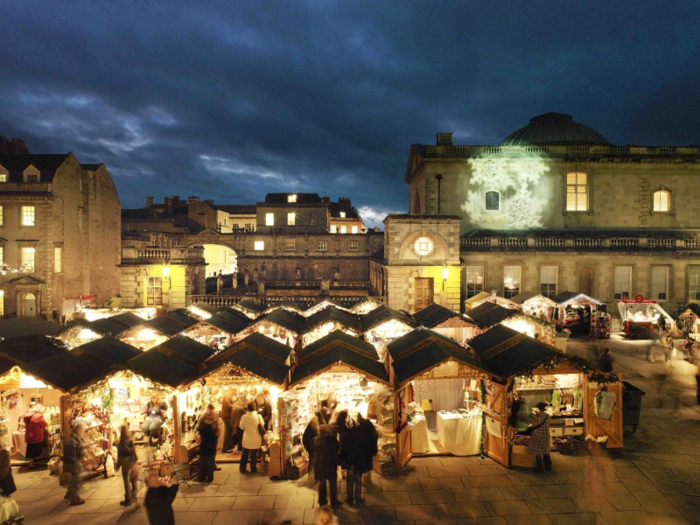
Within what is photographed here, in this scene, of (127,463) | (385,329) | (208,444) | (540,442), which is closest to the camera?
(127,463)

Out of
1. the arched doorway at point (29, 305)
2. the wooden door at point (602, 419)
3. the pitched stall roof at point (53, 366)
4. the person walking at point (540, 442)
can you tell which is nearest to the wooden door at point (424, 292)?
the wooden door at point (602, 419)

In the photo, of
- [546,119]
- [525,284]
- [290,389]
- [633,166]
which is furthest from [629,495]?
[546,119]

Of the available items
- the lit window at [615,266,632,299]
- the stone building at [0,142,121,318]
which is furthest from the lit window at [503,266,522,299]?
the stone building at [0,142,121,318]

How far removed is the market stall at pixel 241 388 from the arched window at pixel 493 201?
24317mm

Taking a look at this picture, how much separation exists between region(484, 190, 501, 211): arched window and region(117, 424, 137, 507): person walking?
92.0 feet

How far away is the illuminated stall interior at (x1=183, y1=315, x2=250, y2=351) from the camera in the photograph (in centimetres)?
1617

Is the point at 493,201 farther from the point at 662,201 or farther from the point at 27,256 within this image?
the point at 27,256

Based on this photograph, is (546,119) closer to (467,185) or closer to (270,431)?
(467,185)

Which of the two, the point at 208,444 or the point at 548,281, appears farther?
the point at 548,281

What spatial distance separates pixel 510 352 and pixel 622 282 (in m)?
20.6

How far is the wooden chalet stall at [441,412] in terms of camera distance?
9984 mm

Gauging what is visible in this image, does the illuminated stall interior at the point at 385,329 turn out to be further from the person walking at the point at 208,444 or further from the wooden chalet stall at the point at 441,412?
the person walking at the point at 208,444

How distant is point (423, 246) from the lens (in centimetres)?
2472

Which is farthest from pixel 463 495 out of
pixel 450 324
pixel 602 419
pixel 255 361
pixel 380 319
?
pixel 450 324
